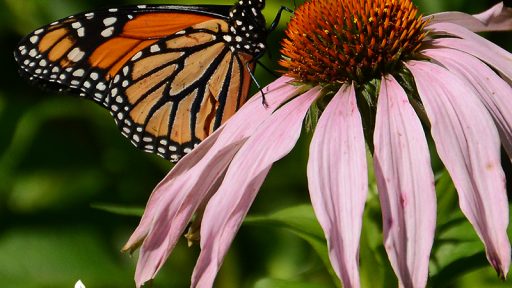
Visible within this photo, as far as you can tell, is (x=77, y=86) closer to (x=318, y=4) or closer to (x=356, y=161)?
(x=318, y=4)

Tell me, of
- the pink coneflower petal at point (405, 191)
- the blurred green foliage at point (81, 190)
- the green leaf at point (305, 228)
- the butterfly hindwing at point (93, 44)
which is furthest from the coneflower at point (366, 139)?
the blurred green foliage at point (81, 190)

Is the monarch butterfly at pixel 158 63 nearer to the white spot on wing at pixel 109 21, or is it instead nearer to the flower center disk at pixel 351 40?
the white spot on wing at pixel 109 21

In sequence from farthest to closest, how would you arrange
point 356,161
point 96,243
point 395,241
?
point 96,243 → point 356,161 → point 395,241

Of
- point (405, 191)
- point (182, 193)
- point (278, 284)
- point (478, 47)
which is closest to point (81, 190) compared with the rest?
point (278, 284)

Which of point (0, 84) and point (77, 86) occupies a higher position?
point (77, 86)

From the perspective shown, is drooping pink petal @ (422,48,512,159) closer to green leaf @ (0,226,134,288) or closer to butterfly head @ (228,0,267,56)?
butterfly head @ (228,0,267,56)

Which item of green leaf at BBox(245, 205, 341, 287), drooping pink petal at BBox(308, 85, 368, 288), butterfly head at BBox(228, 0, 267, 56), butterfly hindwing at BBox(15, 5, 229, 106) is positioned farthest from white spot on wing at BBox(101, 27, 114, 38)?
drooping pink petal at BBox(308, 85, 368, 288)

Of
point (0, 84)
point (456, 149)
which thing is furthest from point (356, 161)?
point (0, 84)
